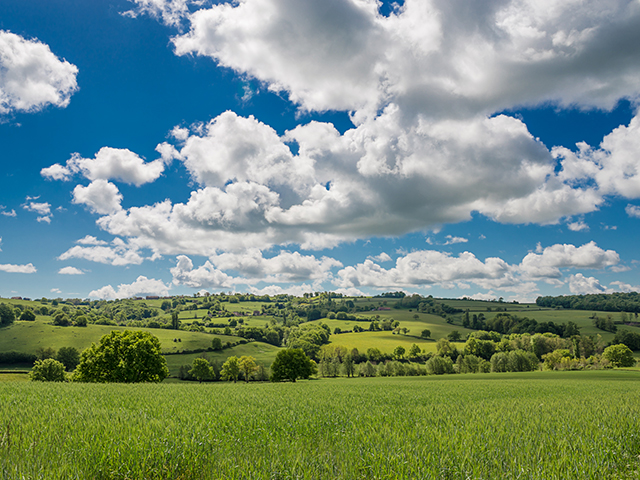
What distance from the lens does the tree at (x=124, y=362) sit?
45.7m

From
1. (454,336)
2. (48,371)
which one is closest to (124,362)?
(48,371)

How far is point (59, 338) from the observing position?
397 feet

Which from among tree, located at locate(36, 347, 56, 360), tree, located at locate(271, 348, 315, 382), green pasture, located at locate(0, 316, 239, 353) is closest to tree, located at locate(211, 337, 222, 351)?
green pasture, located at locate(0, 316, 239, 353)

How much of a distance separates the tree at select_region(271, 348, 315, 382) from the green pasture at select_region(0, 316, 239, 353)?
7114 cm

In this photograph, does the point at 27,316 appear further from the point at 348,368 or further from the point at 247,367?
the point at 348,368

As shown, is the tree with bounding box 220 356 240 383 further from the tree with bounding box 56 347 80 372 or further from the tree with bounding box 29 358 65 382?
the tree with bounding box 56 347 80 372

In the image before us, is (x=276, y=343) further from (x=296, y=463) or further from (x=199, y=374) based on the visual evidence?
(x=296, y=463)

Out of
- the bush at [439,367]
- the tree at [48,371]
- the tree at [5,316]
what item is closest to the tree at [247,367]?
the tree at [48,371]

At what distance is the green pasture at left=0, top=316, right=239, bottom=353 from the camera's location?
113 metres

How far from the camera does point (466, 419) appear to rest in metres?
9.05

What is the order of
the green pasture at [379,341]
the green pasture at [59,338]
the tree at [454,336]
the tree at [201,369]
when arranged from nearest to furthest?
the tree at [201,369], the green pasture at [59,338], the green pasture at [379,341], the tree at [454,336]

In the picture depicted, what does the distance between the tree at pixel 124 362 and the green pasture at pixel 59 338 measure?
3211 inches

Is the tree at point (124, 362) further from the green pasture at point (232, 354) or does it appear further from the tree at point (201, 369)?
the green pasture at point (232, 354)

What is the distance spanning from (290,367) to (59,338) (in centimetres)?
10608
